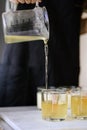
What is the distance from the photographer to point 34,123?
1328 millimetres

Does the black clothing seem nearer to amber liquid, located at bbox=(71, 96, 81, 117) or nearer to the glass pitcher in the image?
the glass pitcher

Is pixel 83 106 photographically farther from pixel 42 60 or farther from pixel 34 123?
pixel 42 60

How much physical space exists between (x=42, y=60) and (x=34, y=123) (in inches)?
28.1

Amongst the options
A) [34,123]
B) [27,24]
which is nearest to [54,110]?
[34,123]

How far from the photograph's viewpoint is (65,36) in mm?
2068

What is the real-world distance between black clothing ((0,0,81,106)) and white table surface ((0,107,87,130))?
382 mm

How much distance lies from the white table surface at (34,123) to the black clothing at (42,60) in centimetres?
38

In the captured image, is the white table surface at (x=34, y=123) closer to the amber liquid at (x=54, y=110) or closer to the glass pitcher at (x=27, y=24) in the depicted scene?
the amber liquid at (x=54, y=110)


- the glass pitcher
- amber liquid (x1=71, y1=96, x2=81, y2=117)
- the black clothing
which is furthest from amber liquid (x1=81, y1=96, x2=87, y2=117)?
the black clothing

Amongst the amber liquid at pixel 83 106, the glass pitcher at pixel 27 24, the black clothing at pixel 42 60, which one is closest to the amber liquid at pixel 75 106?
the amber liquid at pixel 83 106

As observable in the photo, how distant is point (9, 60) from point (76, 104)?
586mm

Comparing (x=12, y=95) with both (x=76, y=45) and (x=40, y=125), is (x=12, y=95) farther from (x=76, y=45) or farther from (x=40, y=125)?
(x=40, y=125)

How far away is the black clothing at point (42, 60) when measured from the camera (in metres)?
1.93

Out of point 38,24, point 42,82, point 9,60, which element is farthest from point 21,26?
Answer: point 42,82
